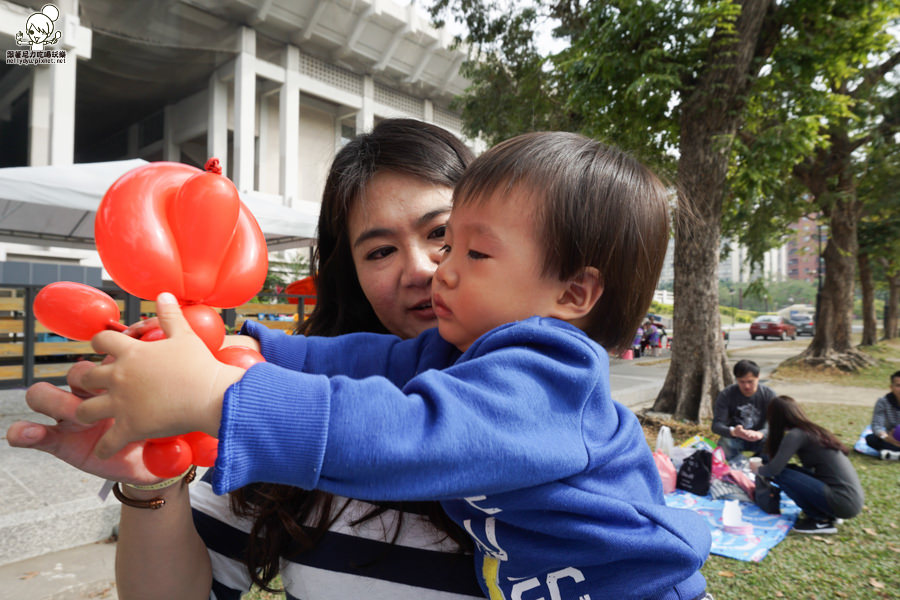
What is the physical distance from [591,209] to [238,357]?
722mm

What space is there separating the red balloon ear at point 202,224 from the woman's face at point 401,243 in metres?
0.56

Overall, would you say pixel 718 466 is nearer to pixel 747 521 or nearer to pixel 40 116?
pixel 747 521

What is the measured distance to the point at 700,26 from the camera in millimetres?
5949

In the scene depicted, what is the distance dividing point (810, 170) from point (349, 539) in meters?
16.0

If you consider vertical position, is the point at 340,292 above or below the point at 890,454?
above

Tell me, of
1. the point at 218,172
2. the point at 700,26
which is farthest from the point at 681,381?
the point at 218,172

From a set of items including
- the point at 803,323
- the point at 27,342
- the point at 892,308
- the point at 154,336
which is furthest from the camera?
the point at 803,323

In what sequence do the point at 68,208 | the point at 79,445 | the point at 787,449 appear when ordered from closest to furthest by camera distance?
the point at 79,445, the point at 787,449, the point at 68,208

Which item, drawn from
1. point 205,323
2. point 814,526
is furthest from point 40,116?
point 814,526

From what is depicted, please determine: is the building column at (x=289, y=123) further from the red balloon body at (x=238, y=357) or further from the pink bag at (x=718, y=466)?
the red balloon body at (x=238, y=357)

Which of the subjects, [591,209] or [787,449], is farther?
[787,449]

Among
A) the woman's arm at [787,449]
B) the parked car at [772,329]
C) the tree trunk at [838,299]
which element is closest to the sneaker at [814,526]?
the woman's arm at [787,449]

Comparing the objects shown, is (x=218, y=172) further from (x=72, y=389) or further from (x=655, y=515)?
(x=655, y=515)

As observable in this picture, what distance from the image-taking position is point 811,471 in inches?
196
